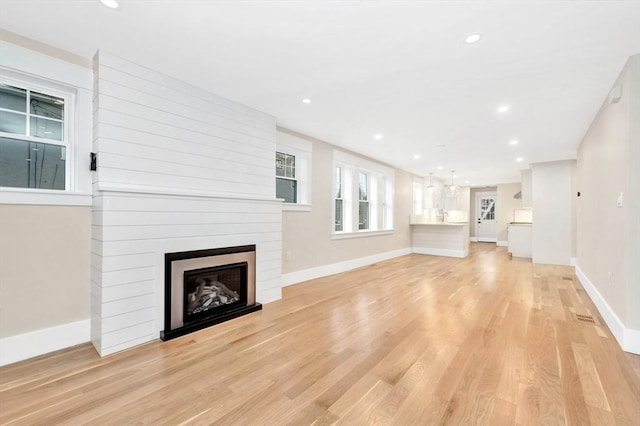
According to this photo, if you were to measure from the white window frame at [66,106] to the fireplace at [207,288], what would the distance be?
990mm

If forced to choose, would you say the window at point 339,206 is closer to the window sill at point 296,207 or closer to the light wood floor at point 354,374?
the window sill at point 296,207

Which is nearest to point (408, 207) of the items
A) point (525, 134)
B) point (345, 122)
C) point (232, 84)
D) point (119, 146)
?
point (525, 134)

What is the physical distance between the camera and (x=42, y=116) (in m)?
2.44

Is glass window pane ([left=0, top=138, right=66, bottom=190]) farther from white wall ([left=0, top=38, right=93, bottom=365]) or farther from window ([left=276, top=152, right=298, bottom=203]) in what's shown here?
window ([left=276, top=152, right=298, bottom=203])

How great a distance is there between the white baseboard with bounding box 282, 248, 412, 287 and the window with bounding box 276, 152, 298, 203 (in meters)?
1.25

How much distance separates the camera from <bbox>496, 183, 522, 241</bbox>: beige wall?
10797 mm

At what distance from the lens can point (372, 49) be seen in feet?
7.77

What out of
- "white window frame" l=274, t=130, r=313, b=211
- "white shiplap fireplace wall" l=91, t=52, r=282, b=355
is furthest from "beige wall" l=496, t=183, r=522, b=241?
"white shiplap fireplace wall" l=91, t=52, r=282, b=355

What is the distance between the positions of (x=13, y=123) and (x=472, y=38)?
3.74m

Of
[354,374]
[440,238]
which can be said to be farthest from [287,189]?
[440,238]

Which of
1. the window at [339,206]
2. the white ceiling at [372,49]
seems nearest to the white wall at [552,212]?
the white ceiling at [372,49]

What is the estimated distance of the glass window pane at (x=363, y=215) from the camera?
6.70 metres

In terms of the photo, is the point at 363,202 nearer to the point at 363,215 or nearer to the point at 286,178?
the point at 363,215

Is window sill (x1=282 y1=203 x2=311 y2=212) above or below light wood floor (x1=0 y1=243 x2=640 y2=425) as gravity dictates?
above
